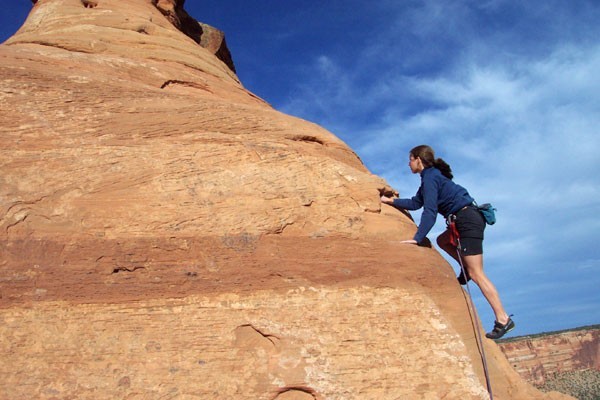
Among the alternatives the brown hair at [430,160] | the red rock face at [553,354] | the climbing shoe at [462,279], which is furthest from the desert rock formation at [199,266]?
the red rock face at [553,354]

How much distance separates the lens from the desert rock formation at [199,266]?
16.6ft

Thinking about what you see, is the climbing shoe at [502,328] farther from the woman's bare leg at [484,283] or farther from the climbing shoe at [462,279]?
the climbing shoe at [462,279]

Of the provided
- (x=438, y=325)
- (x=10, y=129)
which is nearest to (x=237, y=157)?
(x=10, y=129)

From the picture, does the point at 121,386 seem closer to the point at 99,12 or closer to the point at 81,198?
the point at 81,198

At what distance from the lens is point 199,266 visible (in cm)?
564

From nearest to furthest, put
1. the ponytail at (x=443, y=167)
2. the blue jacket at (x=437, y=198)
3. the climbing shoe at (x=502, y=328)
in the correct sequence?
1. the climbing shoe at (x=502, y=328)
2. the blue jacket at (x=437, y=198)
3. the ponytail at (x=443, y=167)

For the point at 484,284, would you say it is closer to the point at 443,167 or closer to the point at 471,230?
the point at 471,230

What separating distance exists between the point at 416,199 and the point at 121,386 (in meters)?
4.49

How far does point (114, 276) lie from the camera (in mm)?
5461

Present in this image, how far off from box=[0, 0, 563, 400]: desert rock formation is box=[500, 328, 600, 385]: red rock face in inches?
2196

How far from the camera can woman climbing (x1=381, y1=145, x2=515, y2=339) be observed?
5.99 m

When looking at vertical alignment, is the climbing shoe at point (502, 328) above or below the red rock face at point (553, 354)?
below


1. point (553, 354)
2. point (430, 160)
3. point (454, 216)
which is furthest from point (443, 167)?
point (553, 354)

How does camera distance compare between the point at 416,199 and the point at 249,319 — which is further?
the point at 416,199
